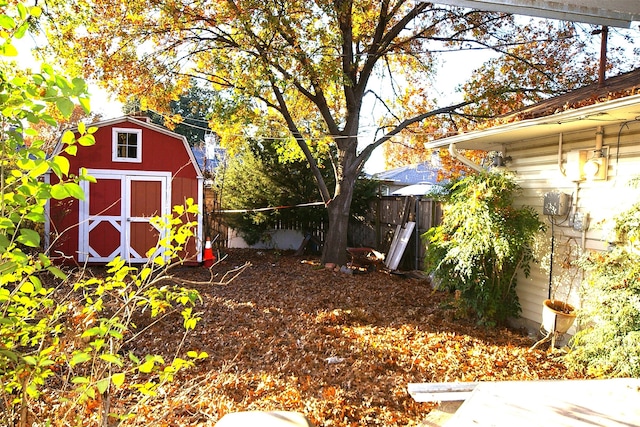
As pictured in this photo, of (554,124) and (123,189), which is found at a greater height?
(554,124)

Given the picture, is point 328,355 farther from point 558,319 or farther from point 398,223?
point 398,223

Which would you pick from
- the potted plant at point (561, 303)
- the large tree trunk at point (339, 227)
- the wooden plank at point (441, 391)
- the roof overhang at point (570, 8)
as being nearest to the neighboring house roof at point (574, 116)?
the roof overhang at point (570, 8)

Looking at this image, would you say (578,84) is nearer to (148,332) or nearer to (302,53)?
(302,53)

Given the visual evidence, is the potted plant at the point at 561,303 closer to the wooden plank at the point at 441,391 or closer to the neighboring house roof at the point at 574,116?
the neighboring house roof at the point at 574,116

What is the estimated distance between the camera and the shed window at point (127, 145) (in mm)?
10609

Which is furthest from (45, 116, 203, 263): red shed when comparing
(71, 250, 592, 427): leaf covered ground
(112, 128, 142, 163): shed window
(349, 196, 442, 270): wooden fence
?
(349, 196, 442, 270): wooden fence

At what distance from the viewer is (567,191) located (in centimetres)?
570

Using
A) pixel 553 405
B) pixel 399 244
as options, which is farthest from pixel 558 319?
pixel 399 244

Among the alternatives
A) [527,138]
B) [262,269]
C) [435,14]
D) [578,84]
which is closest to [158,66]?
[262,269]

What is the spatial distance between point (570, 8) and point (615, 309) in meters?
3.08

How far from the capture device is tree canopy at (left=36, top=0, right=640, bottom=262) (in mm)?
9812

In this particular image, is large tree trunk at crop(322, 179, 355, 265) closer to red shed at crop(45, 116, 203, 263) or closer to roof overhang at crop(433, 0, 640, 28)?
red shed at crop(45, 116, 203, 263)

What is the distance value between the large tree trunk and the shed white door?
12.9ft

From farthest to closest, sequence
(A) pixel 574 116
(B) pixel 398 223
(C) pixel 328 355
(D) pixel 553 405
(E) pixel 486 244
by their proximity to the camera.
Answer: (B) pixel 398 223
(E) pixel 486 244
(C) pixel 328 355
(A) pixel 574 116
(D) pixel 553 405
